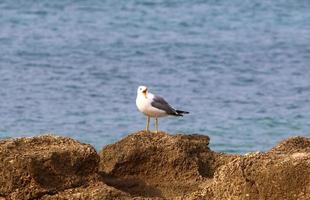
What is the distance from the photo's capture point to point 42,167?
5.84 m

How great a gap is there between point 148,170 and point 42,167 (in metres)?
1.25

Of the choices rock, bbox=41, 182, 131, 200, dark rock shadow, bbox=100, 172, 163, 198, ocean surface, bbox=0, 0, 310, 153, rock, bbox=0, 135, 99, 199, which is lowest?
ocean surface, bbox=0, 0, 310, 153

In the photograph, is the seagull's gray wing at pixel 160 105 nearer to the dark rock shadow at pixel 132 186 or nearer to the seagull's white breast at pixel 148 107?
the seagull's white breast at pixel 148 107

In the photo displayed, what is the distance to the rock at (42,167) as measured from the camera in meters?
5.77

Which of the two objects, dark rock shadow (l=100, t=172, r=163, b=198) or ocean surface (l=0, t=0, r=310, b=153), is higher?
dark rock shadow (l=100, t=172, r=163, b=198)

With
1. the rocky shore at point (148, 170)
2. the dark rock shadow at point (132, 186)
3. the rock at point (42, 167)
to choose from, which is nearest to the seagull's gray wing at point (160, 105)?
the rocky shore at point (148, 170)

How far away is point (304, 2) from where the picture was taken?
37.0m

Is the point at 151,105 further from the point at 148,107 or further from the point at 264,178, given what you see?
the point at 264,178

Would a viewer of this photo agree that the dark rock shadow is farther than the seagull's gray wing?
No

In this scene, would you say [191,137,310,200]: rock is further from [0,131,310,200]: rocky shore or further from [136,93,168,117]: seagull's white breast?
[136,93,168,117]: seagull's white breast

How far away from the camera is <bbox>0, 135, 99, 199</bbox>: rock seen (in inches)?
227

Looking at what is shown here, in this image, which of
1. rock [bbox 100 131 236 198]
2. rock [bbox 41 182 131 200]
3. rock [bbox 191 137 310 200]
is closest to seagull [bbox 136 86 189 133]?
rock [bbox 100 131 236 198]

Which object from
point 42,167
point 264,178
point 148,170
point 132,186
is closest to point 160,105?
point 148,170

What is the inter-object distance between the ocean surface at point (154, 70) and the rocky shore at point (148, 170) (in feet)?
24.0
